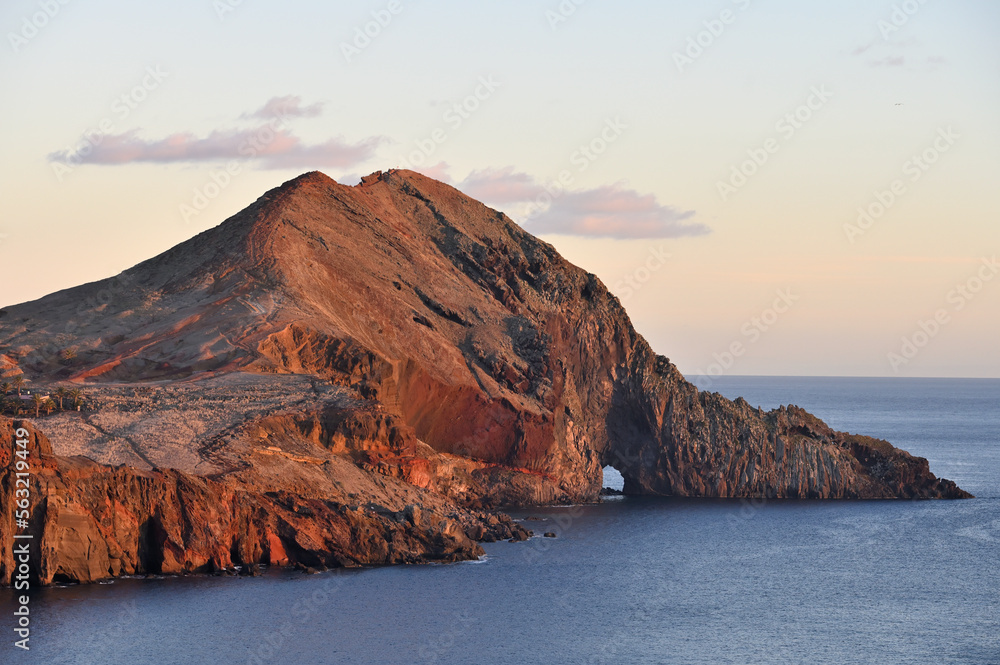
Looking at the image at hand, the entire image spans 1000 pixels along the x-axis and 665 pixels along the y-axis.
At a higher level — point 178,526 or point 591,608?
point 178,526

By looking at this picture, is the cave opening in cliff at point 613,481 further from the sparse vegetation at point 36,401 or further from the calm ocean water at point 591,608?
the sparse vegetation at point 36,401

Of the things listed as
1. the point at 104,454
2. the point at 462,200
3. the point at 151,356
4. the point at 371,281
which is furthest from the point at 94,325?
the point at 462,200

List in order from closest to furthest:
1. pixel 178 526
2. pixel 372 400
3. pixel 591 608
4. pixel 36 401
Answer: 1. pixel 591 608
2. pixel 178 526
3. pixel 36 401
4. pixel 372 400

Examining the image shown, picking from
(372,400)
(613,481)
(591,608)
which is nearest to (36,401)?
(372,400)

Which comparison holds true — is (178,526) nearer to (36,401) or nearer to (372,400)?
(36,401)

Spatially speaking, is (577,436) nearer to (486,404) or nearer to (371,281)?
(486,404)

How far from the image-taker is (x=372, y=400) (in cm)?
10212

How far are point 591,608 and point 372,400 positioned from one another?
3125cm

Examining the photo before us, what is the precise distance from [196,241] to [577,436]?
40.7 meters

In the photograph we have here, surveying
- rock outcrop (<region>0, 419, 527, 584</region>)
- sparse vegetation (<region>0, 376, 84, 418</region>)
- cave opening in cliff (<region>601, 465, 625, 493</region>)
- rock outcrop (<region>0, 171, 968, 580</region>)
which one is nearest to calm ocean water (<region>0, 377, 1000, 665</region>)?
rock outcrop (<region>0, 419, 527, 584</region>)

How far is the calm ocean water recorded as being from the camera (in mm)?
65688

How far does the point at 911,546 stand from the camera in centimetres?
9962

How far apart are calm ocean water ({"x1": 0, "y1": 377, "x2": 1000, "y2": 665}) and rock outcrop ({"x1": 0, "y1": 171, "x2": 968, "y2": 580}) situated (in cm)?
437

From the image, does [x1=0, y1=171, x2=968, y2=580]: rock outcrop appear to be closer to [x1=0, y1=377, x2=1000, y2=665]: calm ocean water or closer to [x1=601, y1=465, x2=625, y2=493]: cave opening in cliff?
[x1=0, y1=377, x2=1000, y2=665]: calm ocean water
